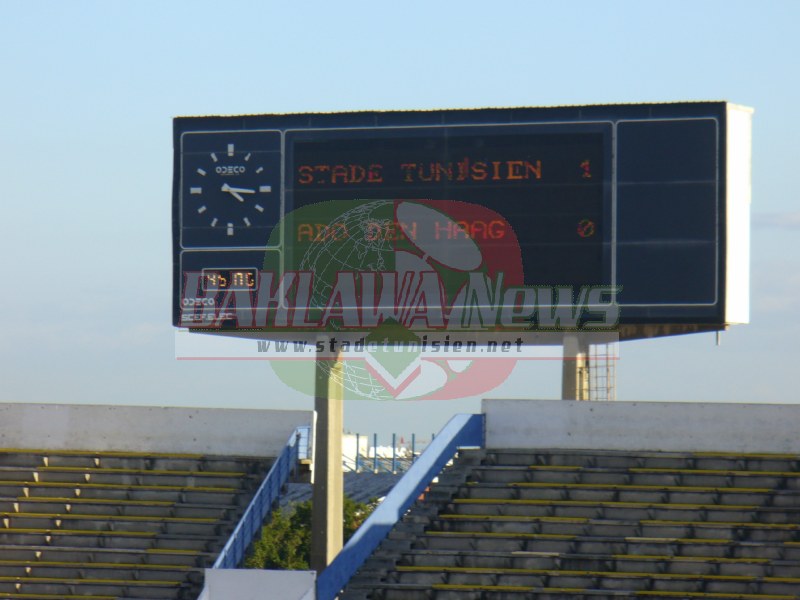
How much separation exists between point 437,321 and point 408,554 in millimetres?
3138

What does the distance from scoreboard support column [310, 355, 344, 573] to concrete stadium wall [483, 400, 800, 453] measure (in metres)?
2.39

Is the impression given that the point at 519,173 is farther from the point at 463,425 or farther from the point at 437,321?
the point at 463,425

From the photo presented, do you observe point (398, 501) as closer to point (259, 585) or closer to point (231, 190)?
point (259, 585)

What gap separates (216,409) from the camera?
2475cm

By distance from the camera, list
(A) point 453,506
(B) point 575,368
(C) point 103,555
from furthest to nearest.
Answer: (B) point 575,368 → (C) point 103,555 → (A) point 453,506

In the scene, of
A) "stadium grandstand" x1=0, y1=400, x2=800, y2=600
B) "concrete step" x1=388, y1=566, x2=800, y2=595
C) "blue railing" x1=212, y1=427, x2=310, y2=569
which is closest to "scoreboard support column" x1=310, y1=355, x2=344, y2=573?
"blue railing" x1=212, y1=427, x2=310, y2=569

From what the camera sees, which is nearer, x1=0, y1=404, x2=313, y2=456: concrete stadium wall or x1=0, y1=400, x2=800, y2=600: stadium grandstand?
x1=0, y1=400, x2=800, y2=600: stadium grandstand

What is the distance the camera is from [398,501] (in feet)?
72.4

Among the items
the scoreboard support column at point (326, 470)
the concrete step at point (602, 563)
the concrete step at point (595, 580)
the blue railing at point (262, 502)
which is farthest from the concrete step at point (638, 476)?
the blue railing at point (262, 502)

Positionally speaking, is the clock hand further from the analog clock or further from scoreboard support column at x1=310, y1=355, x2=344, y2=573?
scoreboard support column at x1=310, y1=355, x2=344, y2=573

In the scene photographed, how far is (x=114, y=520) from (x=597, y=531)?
6846 millimetres

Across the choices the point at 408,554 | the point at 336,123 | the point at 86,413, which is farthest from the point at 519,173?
the point at 86,413

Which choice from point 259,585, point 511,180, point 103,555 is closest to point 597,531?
point 259,585

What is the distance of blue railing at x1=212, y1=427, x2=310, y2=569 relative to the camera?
21844 millimetres
